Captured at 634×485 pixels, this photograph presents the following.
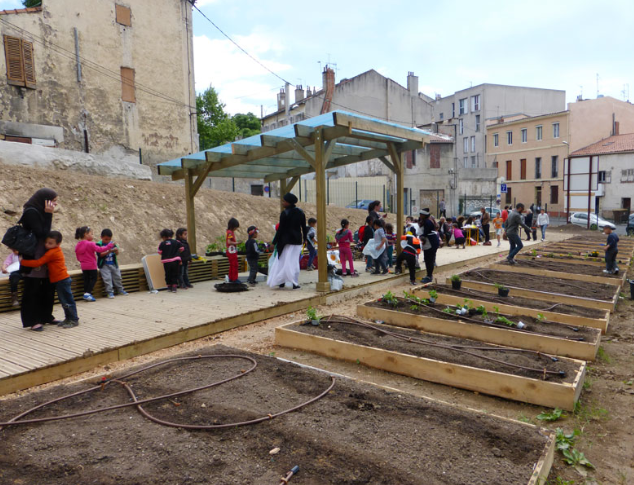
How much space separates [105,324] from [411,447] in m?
4.82

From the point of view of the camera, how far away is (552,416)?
148 inches

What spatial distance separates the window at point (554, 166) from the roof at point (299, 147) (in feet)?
120

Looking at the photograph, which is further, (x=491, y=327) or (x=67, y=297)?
(x=67, y=297)

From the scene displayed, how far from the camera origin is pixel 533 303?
713cm

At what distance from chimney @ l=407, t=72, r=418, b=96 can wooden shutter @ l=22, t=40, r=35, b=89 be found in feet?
103

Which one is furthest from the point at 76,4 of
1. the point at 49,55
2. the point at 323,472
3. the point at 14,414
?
the point at 323,472

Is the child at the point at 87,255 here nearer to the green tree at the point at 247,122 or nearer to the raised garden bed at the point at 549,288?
the raised garden bed at the point at 549,288

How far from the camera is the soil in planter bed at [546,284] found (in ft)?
26.2

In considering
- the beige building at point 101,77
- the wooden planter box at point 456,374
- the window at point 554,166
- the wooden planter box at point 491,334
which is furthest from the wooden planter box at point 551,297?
the window at point 554,166

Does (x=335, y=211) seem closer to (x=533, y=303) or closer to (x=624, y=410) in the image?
(x=533, y=303)

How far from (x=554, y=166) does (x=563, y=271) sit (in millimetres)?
36238

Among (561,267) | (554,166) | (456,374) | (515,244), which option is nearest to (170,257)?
(456,374)

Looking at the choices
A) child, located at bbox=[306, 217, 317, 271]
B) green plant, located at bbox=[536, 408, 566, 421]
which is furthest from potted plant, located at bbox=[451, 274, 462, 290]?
green plant, located at bbox=[536, 408, 566, 421]

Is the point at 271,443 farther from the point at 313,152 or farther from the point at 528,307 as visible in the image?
the point at 313,152
